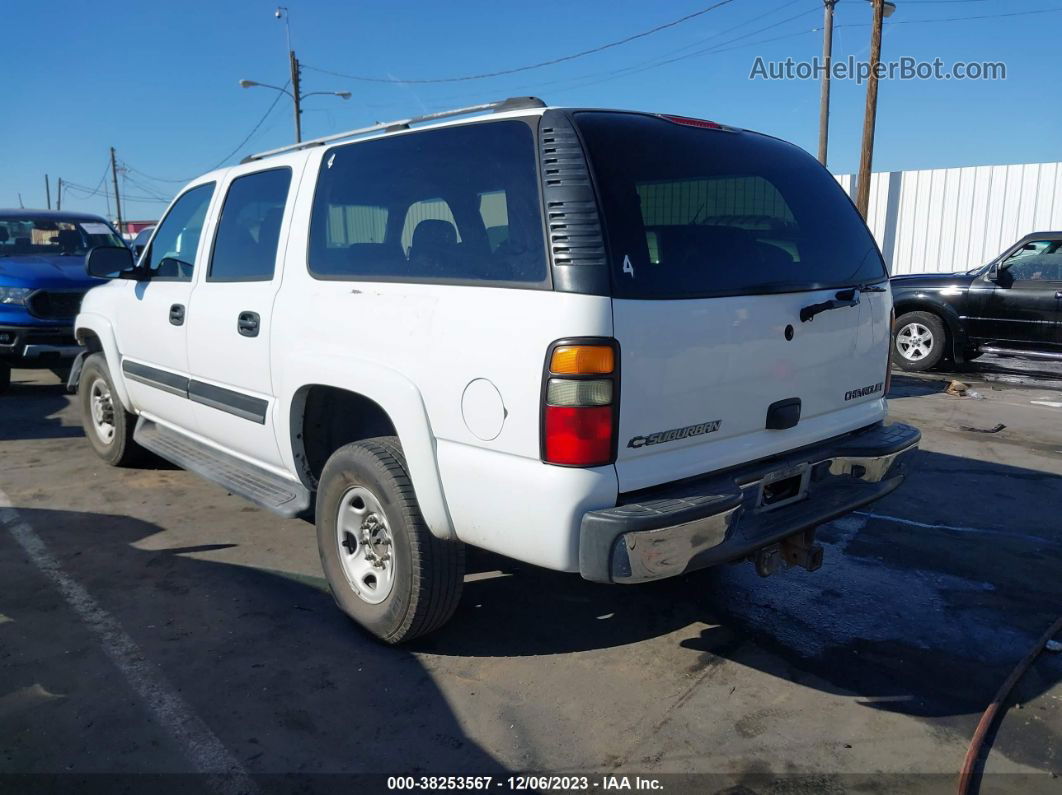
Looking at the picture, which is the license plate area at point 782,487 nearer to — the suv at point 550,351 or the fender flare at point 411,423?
the suv at point 550,351

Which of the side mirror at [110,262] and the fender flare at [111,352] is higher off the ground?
the side mirror at [110,262]

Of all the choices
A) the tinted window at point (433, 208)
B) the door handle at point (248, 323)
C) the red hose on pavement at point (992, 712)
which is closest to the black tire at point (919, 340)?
the red hose on pavement at point (992, 712)

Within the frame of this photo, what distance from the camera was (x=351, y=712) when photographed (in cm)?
291

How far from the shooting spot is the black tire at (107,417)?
560cm

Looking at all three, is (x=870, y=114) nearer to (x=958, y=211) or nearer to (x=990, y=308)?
(x=958, y=211)

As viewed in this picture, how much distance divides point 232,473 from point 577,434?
2431 mm

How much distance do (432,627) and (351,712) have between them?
458 mm

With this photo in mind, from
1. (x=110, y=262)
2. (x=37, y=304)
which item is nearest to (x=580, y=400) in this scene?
(x=110, y=262)

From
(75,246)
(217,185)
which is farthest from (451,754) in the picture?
(75,246)

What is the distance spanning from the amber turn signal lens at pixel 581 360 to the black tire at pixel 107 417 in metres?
4.10

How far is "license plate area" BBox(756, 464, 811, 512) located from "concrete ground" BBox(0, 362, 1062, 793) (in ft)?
2.30

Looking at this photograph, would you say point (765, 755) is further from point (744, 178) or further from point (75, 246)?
point (75, 246)

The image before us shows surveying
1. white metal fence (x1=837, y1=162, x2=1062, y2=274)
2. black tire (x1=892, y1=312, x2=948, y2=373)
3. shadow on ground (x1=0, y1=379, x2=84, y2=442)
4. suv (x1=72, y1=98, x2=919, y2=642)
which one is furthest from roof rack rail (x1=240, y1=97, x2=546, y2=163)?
white metal fence (x1=837, y1=162, x2=1062, y2=274)

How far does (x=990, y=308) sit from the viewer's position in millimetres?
10156
